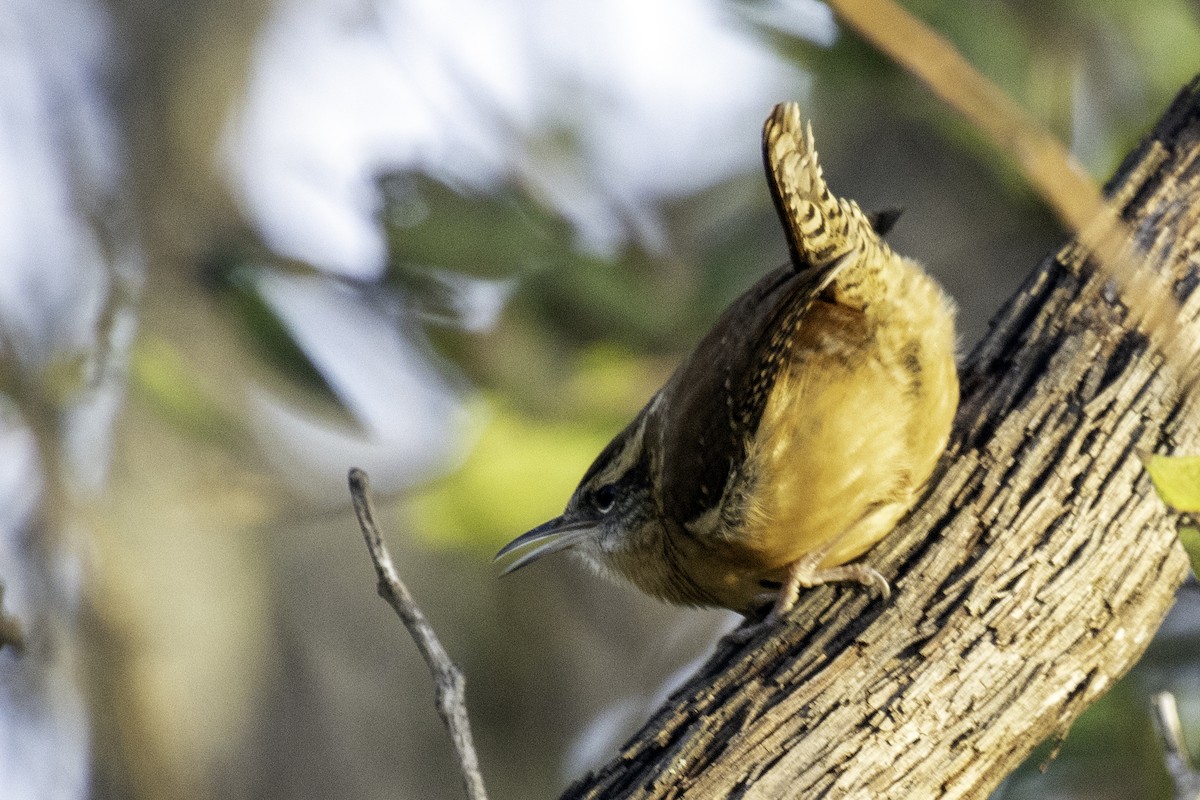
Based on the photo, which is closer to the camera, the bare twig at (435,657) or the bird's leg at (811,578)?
the bare twig at (435,657)

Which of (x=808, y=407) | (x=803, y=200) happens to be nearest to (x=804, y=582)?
(x=808, y=407)

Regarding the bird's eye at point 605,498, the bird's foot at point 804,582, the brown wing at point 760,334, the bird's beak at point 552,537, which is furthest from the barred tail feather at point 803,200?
the bird's beak at point 552,537

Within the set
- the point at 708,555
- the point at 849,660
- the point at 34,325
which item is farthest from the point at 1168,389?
the point at 34,325

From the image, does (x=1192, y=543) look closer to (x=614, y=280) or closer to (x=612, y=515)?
(x=612, y=515)

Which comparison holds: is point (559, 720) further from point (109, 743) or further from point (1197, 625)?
point (1197, 625)

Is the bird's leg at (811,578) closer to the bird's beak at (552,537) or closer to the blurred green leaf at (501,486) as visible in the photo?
the bird's beak at (552,537)

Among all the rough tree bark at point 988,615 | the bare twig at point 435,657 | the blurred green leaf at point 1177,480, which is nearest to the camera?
the blurred green leaf at point 1177,480
